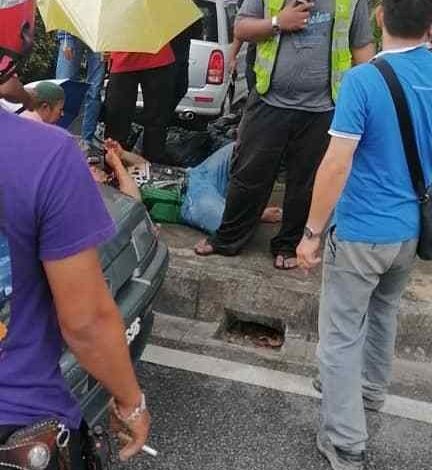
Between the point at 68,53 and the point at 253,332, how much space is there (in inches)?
111

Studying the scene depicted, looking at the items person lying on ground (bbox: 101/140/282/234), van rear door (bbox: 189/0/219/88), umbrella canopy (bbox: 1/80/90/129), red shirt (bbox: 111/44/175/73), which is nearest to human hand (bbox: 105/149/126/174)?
person lying on ground (bbox: 101/140/282/234)

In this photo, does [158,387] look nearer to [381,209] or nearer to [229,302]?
[229,302]

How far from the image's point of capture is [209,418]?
326cm

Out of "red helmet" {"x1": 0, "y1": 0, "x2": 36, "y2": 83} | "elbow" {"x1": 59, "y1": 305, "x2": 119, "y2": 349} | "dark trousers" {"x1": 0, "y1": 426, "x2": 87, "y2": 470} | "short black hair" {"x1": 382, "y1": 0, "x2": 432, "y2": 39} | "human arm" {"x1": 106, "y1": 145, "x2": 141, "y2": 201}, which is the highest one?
"red helmet" {"x1": 0, "y1": 0, "x2": 36, "y2": 83}

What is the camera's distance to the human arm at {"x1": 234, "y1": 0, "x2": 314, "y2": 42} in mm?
3844

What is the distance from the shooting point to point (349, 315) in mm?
2873

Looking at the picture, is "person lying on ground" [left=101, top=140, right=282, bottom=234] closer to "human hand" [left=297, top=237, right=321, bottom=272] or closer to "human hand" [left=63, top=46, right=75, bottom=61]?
"human hand" [left=63, top=46, right=75, bottom=61]

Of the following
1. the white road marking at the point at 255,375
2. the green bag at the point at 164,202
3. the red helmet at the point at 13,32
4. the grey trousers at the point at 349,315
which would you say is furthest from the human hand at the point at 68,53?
the red helmet at the point at 13,32

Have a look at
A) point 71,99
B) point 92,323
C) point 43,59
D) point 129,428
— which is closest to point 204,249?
point 71,99

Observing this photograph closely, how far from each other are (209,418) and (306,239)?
916 mm

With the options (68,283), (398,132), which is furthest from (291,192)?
(68,283)

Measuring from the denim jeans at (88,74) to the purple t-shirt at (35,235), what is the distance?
4047 mm

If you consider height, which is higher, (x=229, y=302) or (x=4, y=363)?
(x=4, y=363)

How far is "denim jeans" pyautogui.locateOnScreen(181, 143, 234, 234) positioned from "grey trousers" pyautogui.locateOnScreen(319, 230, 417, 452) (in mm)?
1762
